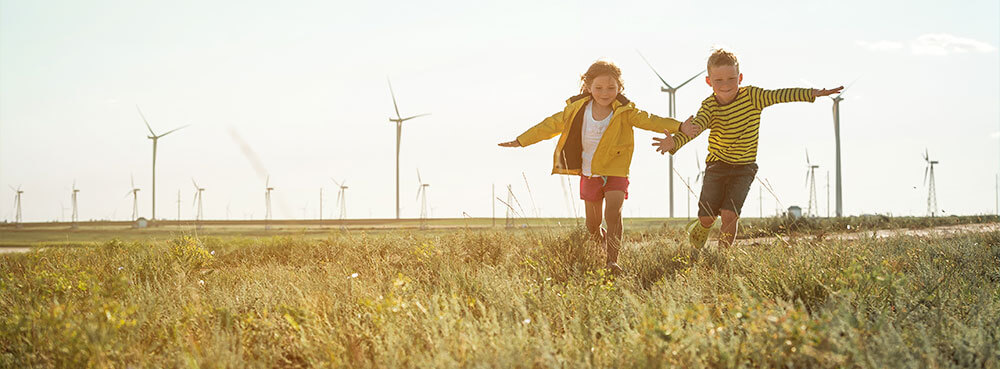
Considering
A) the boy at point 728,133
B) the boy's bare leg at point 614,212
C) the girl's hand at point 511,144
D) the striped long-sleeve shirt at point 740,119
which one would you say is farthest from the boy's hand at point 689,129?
the girl's hand at point 511,144

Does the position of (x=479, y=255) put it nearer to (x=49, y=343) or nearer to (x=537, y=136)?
(x=537, y=136)

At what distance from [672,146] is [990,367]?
361 centimetres

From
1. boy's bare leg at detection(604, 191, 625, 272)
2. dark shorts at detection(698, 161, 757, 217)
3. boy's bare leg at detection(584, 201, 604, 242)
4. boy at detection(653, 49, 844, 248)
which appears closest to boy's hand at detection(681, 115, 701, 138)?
boy at detection(653, 49, 844, 248)

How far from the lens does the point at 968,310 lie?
12.3ft

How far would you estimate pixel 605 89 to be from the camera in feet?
21.0

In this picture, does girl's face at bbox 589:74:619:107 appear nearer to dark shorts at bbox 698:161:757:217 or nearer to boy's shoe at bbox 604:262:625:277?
dark shorts at bbox 698:161:757:217

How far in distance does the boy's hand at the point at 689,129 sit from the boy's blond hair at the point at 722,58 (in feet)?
2.14

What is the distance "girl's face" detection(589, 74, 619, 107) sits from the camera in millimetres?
6406

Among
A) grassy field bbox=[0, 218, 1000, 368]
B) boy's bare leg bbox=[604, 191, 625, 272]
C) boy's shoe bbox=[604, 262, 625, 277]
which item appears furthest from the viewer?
boy's bare leg bbox=[604, 191, 625, 272]

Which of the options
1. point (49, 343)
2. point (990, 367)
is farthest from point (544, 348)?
point (49, 343)

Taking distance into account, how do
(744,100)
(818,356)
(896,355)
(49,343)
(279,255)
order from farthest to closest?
(279,255) < (744,100) < (49,343) < (896,355) < (818,356)

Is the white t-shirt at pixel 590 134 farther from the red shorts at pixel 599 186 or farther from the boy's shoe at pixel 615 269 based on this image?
the boy's shoe at pixel 615 269

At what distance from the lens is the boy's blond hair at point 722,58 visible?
21.8ft

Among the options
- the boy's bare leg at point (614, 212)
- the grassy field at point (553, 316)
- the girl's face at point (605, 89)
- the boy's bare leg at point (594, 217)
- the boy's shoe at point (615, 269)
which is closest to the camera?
the grassy field at point (553, 316)
